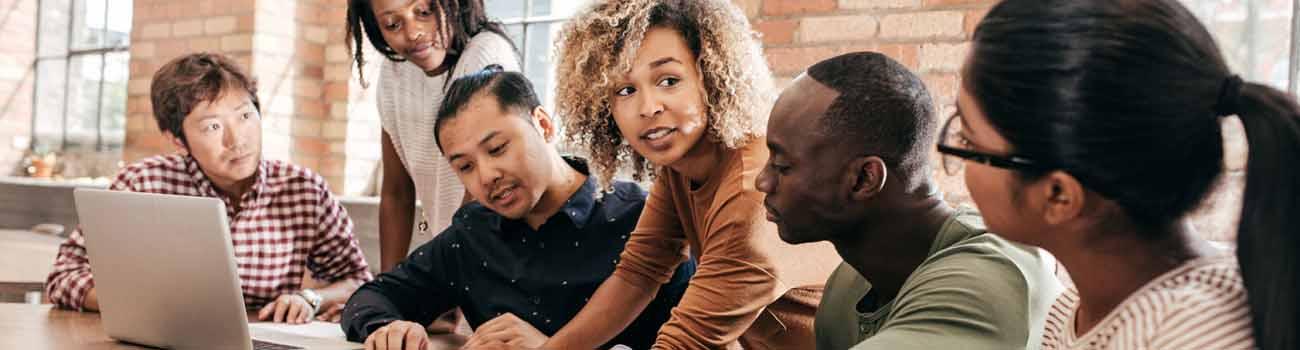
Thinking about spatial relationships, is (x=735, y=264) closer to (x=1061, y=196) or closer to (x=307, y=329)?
(x=1061, y=196)

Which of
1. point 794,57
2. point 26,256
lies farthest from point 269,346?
point 26,256

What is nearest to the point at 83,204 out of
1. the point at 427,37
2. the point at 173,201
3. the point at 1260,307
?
the point at 173,201

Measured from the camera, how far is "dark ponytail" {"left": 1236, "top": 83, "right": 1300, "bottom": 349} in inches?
29.8

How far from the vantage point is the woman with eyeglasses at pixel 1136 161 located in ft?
2.53

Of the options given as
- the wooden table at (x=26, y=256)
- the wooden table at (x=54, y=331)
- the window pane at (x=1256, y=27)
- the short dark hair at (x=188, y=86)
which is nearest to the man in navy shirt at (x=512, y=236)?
the wooden table at (x=54, y=331)

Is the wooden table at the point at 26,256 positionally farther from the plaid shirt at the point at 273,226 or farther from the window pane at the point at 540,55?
the window pane at the point at 540,55

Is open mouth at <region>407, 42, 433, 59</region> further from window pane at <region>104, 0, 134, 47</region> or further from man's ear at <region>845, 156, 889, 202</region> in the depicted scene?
window pane at <region>104, 0, 134, 47</region>

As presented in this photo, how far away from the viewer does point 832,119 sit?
1.15 meters

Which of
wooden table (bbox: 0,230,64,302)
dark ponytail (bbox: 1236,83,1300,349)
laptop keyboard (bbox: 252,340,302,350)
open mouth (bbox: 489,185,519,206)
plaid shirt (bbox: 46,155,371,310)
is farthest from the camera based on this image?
wooden table (bbox: 0,230,64,302)

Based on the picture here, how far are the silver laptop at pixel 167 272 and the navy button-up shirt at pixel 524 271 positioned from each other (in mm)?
262

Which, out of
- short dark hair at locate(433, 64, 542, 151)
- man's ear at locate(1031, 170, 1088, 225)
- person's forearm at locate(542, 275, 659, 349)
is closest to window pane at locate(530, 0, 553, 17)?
short dark hair at locate(433, 64, 542, 151)

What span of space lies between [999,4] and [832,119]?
29cm

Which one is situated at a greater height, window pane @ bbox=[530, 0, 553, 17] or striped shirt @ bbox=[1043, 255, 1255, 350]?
striped shirt @ bbox=[1043, 255, 1255, 350]

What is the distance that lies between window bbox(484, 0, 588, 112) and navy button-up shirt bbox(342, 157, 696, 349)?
7.54 ft
